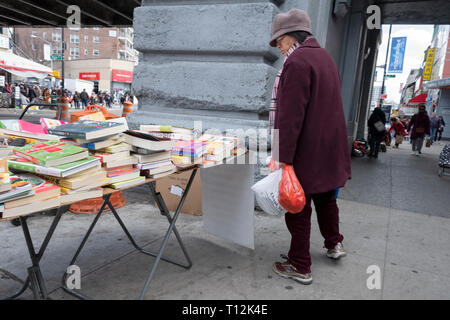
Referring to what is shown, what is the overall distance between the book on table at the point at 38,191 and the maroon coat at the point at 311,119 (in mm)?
1427

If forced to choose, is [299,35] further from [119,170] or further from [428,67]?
[428,67]

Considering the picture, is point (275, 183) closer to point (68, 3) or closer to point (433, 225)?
point (433, 225)

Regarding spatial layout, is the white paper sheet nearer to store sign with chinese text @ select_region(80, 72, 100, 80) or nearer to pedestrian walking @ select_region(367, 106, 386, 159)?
pedestrian walking @ select_region(367, 106, 386, 159)

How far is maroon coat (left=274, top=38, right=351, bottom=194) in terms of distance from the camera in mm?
2291

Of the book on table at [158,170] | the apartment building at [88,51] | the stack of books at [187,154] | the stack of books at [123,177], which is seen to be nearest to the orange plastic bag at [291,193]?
the stack of books at [187,154]

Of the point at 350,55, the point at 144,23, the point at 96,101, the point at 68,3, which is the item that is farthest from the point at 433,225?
the point at 96,101

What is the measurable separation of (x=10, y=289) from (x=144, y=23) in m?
3.33

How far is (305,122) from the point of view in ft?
7.82

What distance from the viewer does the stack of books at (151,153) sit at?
2.05m

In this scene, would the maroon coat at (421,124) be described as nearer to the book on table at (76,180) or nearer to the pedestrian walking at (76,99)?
the book on table at (76,180)

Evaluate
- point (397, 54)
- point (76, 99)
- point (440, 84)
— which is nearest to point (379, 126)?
point (397, 54)

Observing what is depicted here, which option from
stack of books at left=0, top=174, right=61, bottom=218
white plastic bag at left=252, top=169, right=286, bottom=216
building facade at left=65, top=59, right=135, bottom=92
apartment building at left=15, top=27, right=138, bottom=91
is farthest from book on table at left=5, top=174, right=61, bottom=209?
apartment building at left=15, top=27, right=138, bottom=91

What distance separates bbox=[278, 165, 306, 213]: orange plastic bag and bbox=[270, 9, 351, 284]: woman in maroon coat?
117 millimetres
